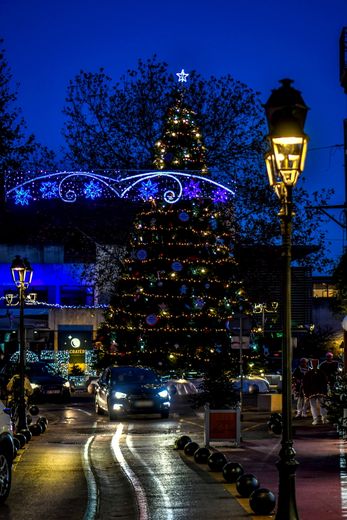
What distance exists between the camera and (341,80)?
3566cm

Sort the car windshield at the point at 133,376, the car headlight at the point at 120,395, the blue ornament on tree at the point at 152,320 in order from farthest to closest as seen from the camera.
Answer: the blue ornament on tree at the point at 152,320 → the car windshield at the point at 133,376 → the car headlight at the point at 120,395

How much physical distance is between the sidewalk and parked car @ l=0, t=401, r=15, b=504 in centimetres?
290

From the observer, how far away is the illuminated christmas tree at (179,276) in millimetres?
40531

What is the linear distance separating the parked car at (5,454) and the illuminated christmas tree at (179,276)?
26294 mm

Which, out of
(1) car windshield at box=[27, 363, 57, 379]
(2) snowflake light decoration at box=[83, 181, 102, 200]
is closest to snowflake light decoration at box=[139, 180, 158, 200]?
(2) snowflake light decoration at box=[83, 181, 102, 200]

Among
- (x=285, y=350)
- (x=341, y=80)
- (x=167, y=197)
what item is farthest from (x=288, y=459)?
(x=341, y=80)

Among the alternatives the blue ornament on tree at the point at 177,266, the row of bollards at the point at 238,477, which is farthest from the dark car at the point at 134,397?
the row of bollards at the point at 238,477

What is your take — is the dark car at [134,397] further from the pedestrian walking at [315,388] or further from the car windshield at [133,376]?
the pedestrian walking at [315,388]

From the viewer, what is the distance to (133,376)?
33.2 m

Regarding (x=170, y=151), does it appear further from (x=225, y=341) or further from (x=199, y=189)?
(x=225, y=341)

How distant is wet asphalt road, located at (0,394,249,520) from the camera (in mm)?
12781

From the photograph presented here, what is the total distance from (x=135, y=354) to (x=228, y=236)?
5.70 meters

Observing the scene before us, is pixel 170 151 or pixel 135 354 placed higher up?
pixel 170 151

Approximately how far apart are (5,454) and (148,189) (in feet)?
70.7
